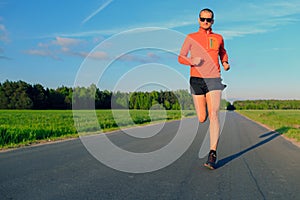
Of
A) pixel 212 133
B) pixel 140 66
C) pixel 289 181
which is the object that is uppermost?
pixel 140 66

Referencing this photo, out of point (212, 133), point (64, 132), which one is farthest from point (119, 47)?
point (64, 132)

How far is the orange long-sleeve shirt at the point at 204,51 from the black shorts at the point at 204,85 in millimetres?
63

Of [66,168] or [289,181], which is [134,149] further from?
[289,181]

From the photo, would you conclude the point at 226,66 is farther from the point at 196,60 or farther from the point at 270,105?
the point at 270,105

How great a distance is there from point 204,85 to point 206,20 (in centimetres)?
98

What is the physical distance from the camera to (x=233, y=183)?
3.99 metres

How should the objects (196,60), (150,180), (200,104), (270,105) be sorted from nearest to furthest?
(150,180)
(196,60)
(200,104)
(270,105)

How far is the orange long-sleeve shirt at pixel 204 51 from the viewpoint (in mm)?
4875

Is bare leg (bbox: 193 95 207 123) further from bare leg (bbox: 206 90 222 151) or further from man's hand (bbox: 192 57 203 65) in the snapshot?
man's hand (bbox: 192 57 203 65)

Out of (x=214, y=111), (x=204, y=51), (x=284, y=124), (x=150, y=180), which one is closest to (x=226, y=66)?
(x=204, y=51)

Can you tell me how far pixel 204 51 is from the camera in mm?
4887

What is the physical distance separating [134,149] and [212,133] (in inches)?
102

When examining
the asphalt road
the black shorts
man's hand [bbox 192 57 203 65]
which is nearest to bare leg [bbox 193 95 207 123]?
the black shorts

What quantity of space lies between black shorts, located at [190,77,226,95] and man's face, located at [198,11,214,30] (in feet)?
2.60
